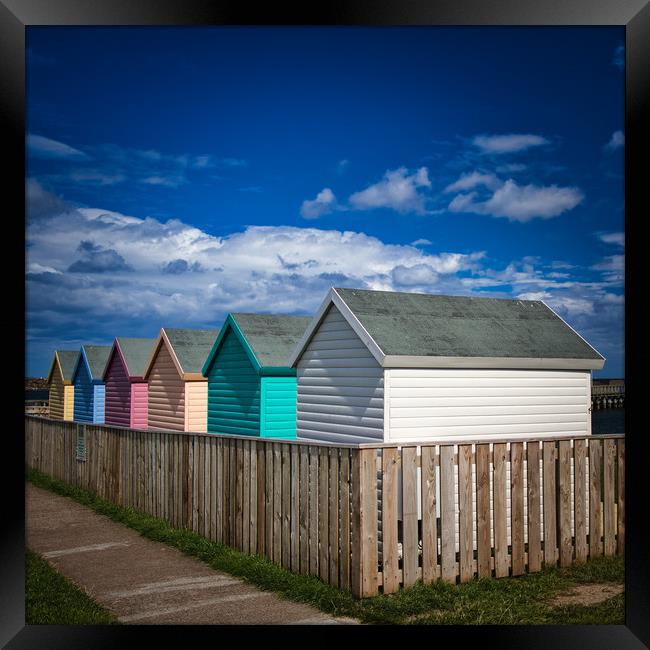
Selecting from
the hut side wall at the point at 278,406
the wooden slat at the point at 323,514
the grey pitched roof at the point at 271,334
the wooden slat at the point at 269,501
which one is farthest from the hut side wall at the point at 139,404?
the wooden slat at the point at 323,514

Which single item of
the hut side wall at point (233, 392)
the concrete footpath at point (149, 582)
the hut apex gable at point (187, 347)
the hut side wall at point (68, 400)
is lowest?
the concrete footpath at point (149, 582)

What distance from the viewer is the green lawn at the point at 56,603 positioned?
6.33m

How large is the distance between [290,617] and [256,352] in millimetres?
9359

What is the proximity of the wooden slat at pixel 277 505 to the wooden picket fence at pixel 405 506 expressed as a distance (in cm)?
1

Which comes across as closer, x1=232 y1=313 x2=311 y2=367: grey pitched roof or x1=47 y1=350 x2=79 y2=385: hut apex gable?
x1=232 y1=313 x2=311 y2=367: grey pitched roof

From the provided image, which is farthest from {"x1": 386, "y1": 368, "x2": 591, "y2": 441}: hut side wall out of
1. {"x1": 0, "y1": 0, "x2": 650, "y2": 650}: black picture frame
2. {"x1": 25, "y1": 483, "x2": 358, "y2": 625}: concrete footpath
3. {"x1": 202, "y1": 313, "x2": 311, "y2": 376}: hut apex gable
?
{"x1": 0, "y1": 0, "x2": 650, "y2": 650}: black picture frame

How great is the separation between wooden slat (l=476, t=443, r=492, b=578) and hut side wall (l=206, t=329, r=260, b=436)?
8537mm

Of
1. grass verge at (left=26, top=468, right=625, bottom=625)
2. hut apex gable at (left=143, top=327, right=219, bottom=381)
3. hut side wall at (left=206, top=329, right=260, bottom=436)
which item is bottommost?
grass verge at (left=26, top=468, right=625, bottom=625)

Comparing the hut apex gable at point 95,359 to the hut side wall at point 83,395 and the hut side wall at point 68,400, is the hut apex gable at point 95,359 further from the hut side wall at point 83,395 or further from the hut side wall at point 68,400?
the hut side wall at point 68,400

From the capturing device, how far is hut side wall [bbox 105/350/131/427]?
22156mm

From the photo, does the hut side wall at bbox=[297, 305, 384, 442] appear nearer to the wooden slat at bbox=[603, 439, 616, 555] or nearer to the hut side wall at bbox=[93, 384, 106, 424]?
the wooden slat at bbox=[603, 439, 616, 555]

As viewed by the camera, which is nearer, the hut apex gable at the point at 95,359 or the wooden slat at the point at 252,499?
the wooden slat at the point at 252,499

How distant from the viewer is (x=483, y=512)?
23.6ft

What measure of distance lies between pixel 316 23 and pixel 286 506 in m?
4.55
